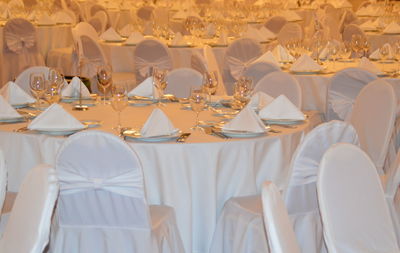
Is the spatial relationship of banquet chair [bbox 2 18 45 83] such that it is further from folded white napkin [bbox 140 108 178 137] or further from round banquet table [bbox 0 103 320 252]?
folded white napkin [bbox 140 108 178 137]

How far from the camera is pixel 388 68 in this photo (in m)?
6.75

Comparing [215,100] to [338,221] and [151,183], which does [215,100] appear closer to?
[151,183]

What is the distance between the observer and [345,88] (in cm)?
601

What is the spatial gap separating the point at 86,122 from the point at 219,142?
2.56 feet

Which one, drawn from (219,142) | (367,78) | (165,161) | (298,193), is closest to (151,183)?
(165,161)

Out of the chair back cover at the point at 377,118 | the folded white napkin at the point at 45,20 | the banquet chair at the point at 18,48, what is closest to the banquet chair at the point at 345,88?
the chair back cover at the point at 377,118

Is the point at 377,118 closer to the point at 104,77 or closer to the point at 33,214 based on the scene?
the point at 104,77

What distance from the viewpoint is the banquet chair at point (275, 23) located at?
9.89 metres

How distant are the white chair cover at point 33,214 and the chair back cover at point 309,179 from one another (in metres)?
1.50

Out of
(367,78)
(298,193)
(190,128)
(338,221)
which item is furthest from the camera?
(367,78)

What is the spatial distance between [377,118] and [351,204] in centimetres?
208

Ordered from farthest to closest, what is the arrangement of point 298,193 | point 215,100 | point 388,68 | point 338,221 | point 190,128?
1. point 388,68
2. point 215,100
3. point 190,128
4. point 298,193
5. point 338,221

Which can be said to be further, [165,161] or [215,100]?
[215,100]

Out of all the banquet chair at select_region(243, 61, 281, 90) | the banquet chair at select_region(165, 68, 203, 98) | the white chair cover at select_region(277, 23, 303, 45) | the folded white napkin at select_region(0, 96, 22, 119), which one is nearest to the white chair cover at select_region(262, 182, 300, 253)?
the folded white napkin at select_region(0, 96, 22, 119)
